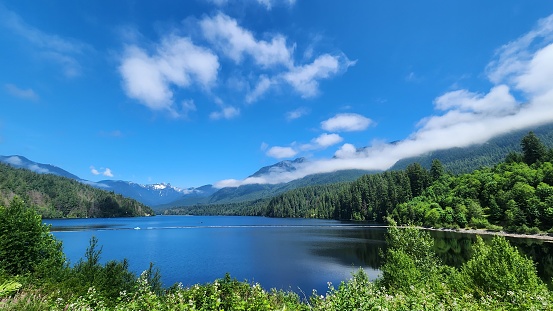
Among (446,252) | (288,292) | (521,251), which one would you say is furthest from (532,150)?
(288,292)

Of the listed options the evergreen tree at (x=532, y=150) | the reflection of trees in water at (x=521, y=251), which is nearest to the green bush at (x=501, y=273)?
the reflection of trees in water at (x=521, y=251)

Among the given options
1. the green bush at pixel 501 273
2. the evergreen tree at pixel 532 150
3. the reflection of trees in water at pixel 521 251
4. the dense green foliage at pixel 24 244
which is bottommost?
the reflection of trees in water at pixel 521 251

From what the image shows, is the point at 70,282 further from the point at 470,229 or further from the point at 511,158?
the point at 511,158

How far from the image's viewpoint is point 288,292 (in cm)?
2159

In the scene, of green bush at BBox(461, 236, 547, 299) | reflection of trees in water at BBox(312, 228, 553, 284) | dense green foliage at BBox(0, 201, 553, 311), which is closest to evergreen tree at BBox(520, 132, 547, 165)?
reflection of trees in water at BBox(312, 228, 553, 284)

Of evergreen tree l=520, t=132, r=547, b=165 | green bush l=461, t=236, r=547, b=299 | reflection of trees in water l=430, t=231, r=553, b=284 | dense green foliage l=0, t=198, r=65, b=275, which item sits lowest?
reflection of trees in water l=430, t=231, r=553, b=284

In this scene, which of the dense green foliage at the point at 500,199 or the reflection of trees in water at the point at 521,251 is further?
the dense green foliage at the point at 500,199

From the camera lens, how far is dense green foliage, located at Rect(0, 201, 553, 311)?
792cm

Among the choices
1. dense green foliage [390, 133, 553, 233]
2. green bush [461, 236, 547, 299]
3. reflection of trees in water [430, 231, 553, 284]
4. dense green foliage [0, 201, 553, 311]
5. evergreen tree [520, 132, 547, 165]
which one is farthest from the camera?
evergreen tree [520, 132, 547, 165]

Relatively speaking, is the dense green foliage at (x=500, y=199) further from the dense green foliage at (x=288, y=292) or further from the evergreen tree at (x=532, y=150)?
the dense green foliage at (x=288, y=292)

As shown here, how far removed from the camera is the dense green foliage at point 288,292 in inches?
312

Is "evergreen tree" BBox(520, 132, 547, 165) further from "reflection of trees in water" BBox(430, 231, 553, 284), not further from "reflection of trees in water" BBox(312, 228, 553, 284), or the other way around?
"reflection of trees in water" BBox(312, 228, 553, 284)

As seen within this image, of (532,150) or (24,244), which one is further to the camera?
(532,150)

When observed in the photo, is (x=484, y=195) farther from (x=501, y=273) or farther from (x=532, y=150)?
(x=501, y=273)
